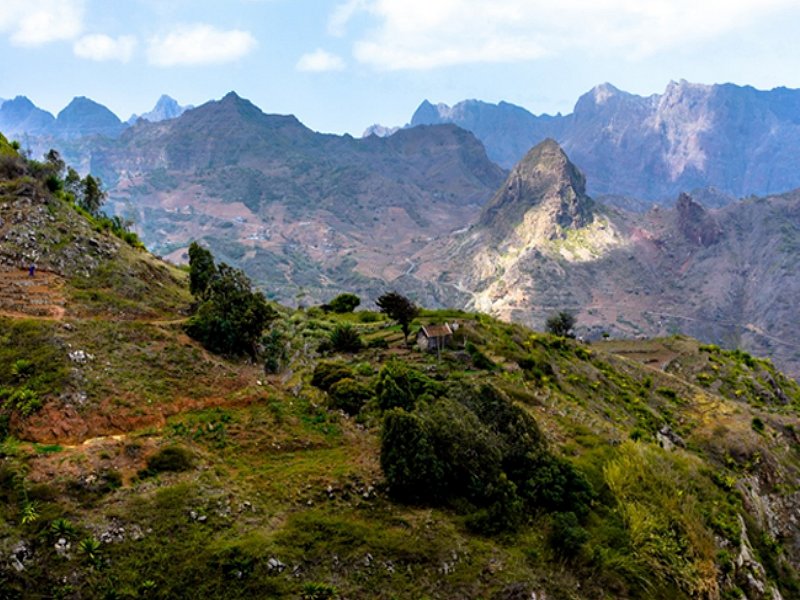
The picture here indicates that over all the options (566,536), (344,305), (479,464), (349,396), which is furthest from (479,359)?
(344,305)

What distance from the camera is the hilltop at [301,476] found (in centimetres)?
2227

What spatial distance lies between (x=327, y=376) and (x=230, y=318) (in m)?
9.20

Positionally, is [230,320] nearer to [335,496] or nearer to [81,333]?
[81,333]

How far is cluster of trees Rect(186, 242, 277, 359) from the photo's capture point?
4206 cm

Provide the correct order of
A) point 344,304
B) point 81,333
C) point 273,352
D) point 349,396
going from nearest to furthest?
1. point 81,333
2. point 349,396
3. point 273,352
4. point 344,304

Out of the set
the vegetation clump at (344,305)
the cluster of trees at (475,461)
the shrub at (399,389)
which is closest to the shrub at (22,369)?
the cluster of trees at (475,461)

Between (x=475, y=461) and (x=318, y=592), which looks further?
(x=475, y=461)

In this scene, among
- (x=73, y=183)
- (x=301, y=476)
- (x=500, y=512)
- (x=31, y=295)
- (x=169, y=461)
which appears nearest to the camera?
(x=169, y=461)

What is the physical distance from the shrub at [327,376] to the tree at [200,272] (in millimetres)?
15232

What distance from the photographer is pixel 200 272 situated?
51.0 metres

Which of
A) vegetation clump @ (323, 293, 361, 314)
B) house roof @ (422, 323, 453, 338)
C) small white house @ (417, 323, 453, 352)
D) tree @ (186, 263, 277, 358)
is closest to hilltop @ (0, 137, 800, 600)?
tree @ (186, 263, 277, 358)

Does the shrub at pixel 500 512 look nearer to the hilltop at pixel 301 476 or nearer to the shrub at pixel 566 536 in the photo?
the hilltop at pixel 301 476

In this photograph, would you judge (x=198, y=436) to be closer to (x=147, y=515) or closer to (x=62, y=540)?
(x=147, y=515)

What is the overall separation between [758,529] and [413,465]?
30693 millimetres
